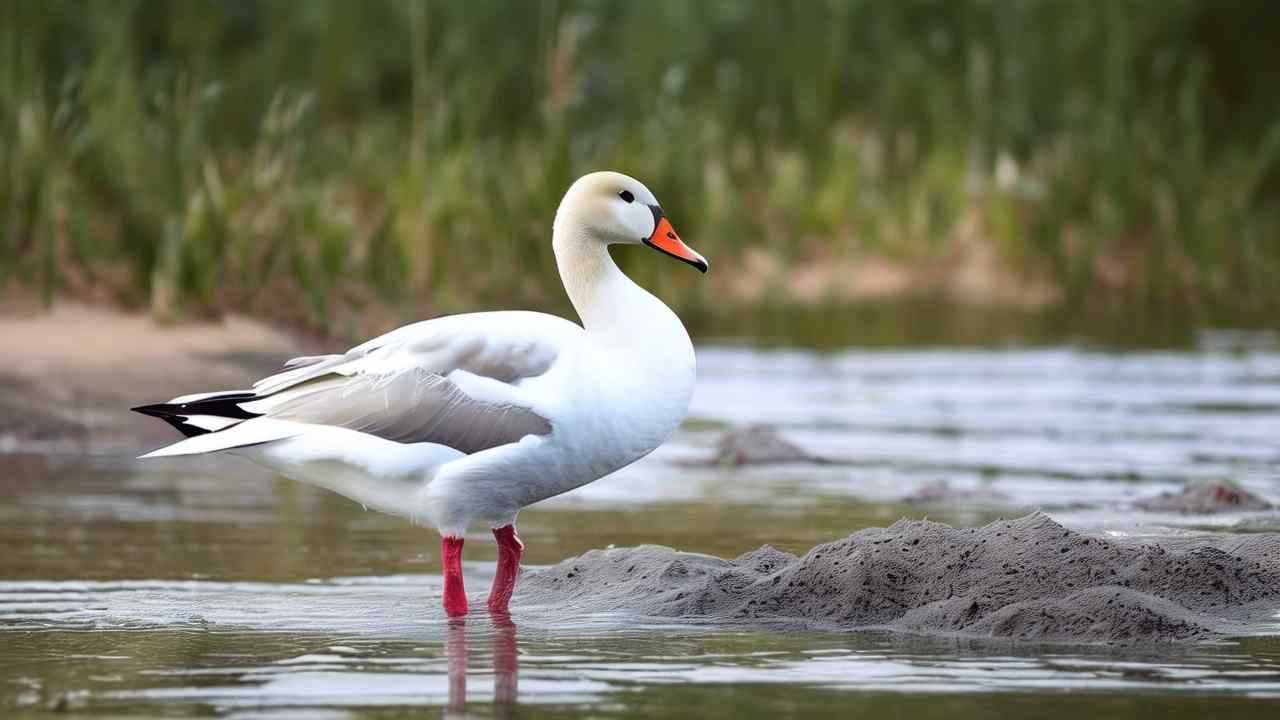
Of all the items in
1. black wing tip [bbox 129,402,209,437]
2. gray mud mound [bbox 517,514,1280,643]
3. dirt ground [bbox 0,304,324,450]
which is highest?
dirt ground [bbox 0,304,324,450]

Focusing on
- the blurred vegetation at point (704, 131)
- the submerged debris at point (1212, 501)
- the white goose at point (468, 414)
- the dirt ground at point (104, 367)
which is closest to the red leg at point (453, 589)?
the white goose at point (468, 414)

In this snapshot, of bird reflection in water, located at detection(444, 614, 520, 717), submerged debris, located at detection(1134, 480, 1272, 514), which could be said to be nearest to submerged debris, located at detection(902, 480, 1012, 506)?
submerged debris, located at detection(1134, 480, 1272, 514)

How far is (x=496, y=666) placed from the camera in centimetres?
693

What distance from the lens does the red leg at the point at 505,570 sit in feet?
27.5

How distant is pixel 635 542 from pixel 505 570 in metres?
1.65

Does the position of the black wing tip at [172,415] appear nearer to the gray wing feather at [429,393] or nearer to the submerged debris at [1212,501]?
the gray wing feather at [429,393]

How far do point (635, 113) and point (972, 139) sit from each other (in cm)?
409

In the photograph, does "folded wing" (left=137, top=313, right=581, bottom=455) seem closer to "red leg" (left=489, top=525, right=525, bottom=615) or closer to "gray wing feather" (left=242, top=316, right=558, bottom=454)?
"gray wing feather" (left=242, top=316, right=558, bottom=454)

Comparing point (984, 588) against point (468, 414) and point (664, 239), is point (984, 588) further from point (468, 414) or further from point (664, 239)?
point (664, 239)

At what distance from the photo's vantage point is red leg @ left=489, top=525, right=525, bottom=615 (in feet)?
27.5

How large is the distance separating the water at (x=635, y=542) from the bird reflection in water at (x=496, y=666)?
0.05 feet

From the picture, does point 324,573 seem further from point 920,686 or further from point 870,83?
point 870,83

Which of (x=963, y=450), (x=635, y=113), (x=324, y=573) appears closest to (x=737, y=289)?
(x=635, y=113)

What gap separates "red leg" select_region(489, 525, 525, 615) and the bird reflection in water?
0.20m
